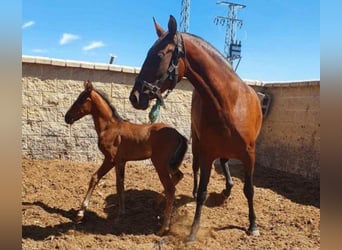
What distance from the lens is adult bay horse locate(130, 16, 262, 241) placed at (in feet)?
10.8

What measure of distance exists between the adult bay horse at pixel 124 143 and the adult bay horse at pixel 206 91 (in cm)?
41

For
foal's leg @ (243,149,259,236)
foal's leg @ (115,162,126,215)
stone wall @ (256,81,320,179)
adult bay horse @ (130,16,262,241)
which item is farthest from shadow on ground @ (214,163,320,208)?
foal's leg @ (115,162,126,215)

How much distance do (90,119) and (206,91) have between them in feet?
10.1

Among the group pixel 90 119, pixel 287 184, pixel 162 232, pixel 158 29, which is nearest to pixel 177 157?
pixel 162 232

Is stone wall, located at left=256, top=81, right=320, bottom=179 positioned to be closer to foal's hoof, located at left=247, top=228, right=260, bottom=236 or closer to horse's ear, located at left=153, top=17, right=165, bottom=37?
foal's hoof, located at left=247, top=228, right=260, bottom=236

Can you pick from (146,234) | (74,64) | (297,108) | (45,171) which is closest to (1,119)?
(146,234)

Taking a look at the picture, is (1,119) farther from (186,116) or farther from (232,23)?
(232,23)

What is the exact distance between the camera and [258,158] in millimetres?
7305

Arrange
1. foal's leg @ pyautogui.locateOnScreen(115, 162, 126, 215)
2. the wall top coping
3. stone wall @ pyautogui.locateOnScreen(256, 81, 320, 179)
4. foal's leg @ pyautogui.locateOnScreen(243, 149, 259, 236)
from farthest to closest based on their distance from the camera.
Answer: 1. stone wall @ pyautogui.locateOnScreen(256, 81, 320, 179)
2. the wall top coping
3. foal's leg @ pyautogui.locateOnScreen(115, 162, 126, 215)
4. foal's leg @ pyautogui.locateOnScreen(243, 149, 259, 236)

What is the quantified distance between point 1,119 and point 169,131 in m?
3.01

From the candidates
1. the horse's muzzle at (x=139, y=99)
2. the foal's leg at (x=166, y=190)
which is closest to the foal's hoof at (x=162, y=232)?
the foal's leg at (x=166, y=190)

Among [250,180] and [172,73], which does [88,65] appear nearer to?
[172,73]

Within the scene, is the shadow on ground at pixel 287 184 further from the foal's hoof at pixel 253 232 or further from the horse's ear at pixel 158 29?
the horse's ear at pixel 158 29

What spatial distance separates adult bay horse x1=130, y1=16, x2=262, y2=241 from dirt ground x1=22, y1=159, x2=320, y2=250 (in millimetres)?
293
